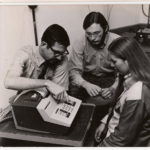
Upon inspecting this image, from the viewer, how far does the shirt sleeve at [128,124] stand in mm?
1008

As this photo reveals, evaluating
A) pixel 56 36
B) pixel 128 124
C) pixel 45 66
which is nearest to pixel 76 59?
pixel 45 66

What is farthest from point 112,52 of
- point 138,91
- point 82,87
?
point 82,87

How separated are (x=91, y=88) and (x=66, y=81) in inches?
7.0

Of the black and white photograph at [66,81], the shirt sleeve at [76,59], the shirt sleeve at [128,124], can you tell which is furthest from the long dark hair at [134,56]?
the shirt sleeve at [76,59]

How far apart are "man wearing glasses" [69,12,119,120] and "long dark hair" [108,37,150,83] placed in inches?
22.5

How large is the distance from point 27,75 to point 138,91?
2.17ft

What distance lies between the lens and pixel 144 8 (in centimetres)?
267

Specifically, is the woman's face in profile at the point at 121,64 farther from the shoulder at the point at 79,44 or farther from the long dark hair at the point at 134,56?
the shoulder at the point at 79,44

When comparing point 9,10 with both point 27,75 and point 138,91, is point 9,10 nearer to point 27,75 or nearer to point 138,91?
point 27,75

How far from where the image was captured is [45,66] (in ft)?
4.84

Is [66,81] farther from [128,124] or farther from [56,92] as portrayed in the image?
[128,124]

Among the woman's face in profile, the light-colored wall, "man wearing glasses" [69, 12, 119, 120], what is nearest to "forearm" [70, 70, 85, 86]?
"man wearing glasses" [69, 12, 119, 120]

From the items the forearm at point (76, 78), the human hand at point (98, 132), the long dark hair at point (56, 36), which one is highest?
the long dark hair at point (56, 36)

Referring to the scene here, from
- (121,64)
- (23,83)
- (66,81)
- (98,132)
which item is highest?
(121,64)
